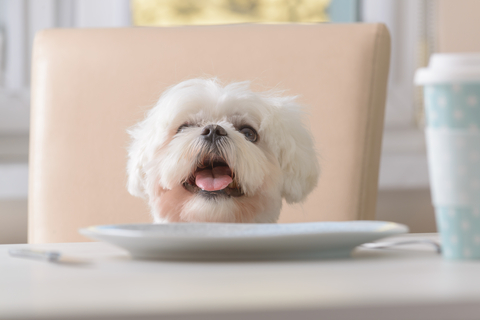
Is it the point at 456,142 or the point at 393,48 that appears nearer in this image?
the point at 456,142

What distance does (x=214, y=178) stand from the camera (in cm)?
98

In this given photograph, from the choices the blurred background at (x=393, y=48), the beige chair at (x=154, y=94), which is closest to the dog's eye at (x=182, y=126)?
the beige chair at (x=154, y=94)

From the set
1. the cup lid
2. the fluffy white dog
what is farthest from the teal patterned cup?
the fluffy white dog

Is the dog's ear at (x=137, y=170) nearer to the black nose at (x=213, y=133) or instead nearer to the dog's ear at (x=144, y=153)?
the dog's ear at (x=144, y=153)

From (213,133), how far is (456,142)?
1.96 ft

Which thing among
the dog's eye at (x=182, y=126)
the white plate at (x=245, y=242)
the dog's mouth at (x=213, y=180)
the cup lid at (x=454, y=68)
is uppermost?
the dog's eye at (x=182, y=126)

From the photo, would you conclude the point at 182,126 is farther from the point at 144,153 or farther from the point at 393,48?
the point at 393,48

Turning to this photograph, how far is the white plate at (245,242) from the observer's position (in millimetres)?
391

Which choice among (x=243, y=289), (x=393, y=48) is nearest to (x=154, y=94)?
(x=393, y=48)

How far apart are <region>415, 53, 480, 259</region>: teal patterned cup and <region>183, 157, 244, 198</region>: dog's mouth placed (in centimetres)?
57

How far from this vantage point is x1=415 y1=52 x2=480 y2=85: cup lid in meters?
0.37

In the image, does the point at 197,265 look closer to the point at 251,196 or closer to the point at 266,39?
the point at 251,196

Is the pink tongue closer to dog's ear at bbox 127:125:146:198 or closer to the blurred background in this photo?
dog's ear at bbox 127:125:146:198

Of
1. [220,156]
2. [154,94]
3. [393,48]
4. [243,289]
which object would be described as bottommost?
[243,289]
